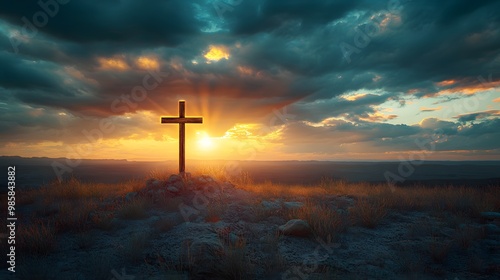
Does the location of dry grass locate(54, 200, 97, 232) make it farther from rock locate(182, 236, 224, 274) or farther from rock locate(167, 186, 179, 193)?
rock locate(182, 236, 224, 274)

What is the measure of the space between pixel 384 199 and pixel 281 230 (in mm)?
4916

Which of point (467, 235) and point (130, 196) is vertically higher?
point (130, 196)

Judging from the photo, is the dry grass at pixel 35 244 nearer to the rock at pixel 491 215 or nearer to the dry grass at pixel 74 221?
the dry grass at pixel 74 221

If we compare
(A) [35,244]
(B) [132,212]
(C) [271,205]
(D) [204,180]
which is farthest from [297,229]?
(A) [35,244]

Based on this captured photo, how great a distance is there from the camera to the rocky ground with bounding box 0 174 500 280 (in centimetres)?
562

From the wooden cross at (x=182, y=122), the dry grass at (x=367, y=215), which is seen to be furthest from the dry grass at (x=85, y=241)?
the dry grass at (x=367, y=215)

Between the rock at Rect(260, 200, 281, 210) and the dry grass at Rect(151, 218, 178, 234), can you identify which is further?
the rock at Rect(260, 200, 281, 210)

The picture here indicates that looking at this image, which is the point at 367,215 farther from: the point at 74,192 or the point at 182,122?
the point at 74,192

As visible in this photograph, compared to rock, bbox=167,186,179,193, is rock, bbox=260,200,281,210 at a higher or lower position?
lower

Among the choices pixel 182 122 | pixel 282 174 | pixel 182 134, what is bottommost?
pixel 282 174

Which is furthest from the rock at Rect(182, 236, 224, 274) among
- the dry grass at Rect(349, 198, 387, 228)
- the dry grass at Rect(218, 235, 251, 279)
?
the dry grass at Rect(349, 198, 387, 228)

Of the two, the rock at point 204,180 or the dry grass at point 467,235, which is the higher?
the rock at point 204,180

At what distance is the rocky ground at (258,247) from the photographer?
5617 mm

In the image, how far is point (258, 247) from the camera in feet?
22.0
